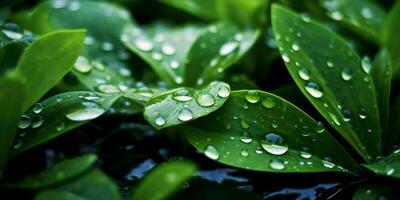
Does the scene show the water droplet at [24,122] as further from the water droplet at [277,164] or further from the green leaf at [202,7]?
the green leaf at [202,7]

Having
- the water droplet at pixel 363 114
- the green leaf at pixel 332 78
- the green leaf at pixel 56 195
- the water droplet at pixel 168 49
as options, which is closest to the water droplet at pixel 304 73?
the green leaf at pixel 332 78

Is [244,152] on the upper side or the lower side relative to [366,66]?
lower

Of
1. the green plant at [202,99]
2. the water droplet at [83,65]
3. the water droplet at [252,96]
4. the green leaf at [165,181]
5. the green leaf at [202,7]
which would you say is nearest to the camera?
the green leaf at [165,181]

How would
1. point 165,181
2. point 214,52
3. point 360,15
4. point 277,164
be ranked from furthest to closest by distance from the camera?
point 360,15, point 214,52, point 277,164, point 165,181

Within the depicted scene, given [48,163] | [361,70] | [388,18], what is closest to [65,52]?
[48,163]

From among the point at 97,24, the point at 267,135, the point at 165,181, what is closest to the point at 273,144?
the point at 267,135

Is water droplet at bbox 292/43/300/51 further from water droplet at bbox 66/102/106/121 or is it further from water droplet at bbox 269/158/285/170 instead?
water droplet at bbox 66/102/106/121

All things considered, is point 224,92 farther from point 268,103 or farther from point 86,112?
point 86,112
